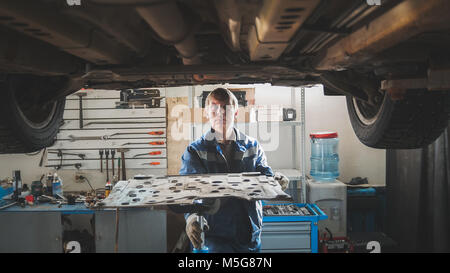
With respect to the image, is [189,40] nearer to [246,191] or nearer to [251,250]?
[246,191]

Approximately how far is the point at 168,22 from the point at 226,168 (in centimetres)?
148

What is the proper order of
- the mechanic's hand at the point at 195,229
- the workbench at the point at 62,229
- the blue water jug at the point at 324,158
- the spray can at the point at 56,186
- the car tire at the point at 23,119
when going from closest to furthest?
the car tire at the point at 23,119
the mechanic's hand at the point at 195,229
the workbench at the point at 62,229
the spray can at the point at 56,186
the blue water jug at the point at 324,158

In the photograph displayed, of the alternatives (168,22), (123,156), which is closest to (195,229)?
(168,22)

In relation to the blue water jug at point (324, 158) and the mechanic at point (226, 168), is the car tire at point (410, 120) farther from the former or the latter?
the blue water jug at point (324, 158)

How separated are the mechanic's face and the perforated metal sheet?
0.57 metres

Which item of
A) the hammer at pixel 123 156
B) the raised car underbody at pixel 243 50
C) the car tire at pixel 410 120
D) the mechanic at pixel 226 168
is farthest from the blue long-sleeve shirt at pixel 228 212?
the hammer at pixel 123 156

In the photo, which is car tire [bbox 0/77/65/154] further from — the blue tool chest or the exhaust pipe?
the blue tool chest

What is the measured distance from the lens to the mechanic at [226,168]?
214 cm

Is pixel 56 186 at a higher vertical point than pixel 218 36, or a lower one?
lower

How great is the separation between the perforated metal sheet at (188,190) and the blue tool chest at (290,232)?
1531 mm

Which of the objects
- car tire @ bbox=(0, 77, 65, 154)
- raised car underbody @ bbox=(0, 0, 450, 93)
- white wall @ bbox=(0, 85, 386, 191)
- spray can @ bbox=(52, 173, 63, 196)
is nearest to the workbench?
spray can @ bbox=(52, 173, 63, 196)

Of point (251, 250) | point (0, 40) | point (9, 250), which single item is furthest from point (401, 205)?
point (9, 250)

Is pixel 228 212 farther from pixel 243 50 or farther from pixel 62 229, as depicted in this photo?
pixel 62 229

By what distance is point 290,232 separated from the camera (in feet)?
10.3
